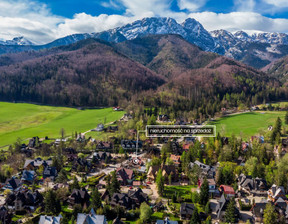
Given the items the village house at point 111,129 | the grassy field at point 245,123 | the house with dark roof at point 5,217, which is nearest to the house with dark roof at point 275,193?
the grassy field at point 245,123

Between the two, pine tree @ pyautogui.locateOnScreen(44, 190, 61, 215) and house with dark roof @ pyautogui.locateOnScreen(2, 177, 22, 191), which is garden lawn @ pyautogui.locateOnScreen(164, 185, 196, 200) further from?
house with dark roof @ pyautogui.locateOnScreen(2, 177, 22, 191)

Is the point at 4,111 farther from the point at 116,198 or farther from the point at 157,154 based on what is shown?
the point at 116,198

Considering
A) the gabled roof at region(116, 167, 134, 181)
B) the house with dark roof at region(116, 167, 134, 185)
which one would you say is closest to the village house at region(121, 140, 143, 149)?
the house with dark roof at region(116, 167, 134, 185)

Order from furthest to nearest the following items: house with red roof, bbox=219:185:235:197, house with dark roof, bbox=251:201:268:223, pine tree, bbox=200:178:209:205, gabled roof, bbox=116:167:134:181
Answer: gabled roof, bbox=116:167:134:181 < house with red roof, bbox=219:185:235:197 < pine tree, bbox=200:178:209:205 < house with dark roof, bbox=251:201:268:223

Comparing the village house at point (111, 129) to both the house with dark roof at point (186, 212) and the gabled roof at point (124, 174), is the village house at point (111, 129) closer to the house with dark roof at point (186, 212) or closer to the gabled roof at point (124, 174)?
the gabled roof at point (124, 174)

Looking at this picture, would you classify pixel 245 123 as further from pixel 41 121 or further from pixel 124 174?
pixel 41 121

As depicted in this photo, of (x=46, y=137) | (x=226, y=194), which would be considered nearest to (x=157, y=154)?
(x=226, y=194)
